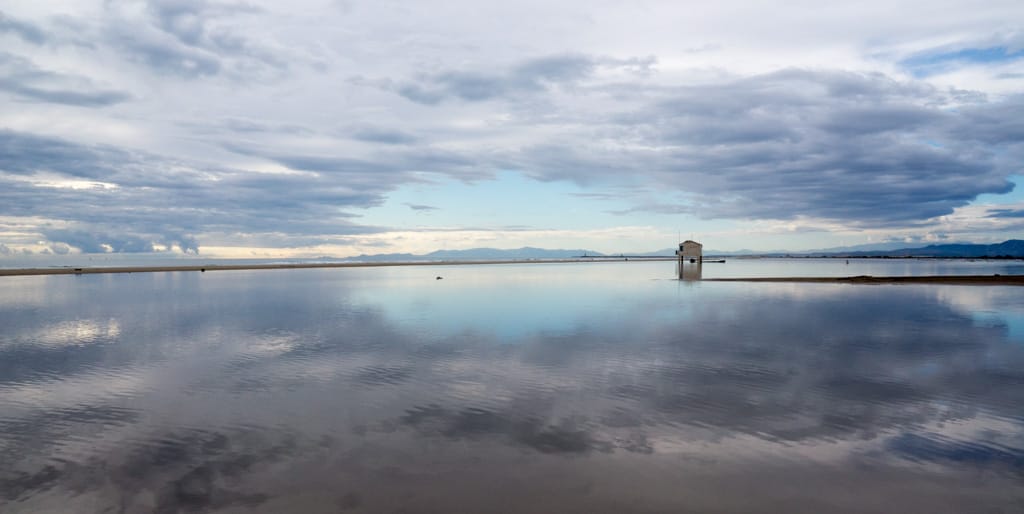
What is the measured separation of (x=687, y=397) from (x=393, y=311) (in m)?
29.0

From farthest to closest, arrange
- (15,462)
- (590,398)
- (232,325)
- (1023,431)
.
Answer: (232,325), (590,398), (1023,431), (15,462)

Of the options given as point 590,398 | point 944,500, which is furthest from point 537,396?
point 944,500

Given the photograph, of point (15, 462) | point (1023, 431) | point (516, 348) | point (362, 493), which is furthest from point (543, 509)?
point (516, 348)

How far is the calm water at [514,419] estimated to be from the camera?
Result: 9500mm

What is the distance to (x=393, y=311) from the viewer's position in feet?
135

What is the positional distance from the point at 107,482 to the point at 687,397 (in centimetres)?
1392

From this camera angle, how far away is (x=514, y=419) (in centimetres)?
1385

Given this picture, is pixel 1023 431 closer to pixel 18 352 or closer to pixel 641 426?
pixel 641 426

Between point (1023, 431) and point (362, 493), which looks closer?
point (362, 493)

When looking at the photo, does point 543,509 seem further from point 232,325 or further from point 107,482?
point 232,325

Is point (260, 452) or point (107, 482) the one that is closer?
point (107, 482)

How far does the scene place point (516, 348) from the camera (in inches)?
963

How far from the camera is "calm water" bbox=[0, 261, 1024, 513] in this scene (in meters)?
9.50

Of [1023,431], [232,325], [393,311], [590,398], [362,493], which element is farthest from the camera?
[393,311]
